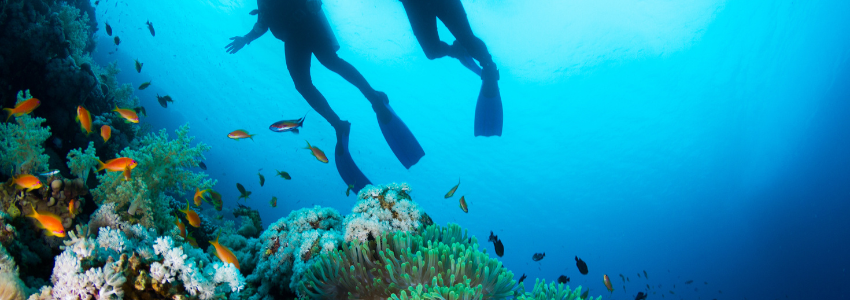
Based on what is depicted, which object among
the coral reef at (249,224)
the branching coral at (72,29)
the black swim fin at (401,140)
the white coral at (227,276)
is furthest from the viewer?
the black swim fin at (401,140)

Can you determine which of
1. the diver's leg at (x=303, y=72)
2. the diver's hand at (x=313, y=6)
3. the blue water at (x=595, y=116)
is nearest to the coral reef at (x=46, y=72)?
the diver's leg at (x=303, y=72)

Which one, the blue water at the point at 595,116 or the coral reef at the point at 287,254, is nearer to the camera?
the coral reef at the point at 287,254

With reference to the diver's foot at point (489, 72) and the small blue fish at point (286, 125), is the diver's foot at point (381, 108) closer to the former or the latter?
the diver's foot at point (489, 72)

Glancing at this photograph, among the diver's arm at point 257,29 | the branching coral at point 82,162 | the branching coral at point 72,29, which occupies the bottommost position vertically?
the branching coral at point 82,162

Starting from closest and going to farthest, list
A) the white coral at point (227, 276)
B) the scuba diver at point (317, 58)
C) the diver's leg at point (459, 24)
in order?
the white coral at point (227, 276), the diver's leg at point (459, 24), the scuba diver at point (317, 58)

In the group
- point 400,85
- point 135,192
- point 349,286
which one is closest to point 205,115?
point 400,85

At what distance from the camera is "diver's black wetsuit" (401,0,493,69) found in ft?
21.3

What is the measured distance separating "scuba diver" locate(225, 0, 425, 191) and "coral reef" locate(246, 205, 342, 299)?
4.02 m

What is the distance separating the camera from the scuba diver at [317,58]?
6676 mm

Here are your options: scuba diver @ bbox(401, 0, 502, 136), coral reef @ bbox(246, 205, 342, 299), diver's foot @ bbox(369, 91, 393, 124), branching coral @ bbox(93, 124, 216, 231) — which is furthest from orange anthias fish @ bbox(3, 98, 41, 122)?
scuba diver @ bbox(401, 0, 502, 136)

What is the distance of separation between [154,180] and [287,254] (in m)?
1.88

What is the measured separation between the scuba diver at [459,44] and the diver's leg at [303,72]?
Result: 269 cm

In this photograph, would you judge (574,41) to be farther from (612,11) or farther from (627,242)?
(627,242)

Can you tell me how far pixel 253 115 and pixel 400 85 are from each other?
43.2 feet
